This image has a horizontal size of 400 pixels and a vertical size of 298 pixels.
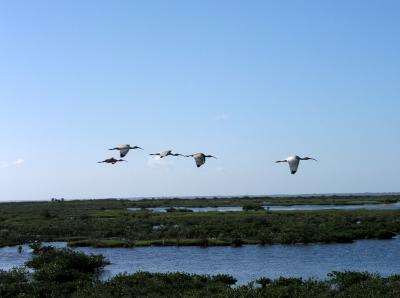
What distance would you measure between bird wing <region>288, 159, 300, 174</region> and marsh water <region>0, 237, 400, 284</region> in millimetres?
16852

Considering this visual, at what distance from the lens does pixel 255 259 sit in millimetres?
38281

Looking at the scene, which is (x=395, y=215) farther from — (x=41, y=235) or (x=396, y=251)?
(x=41, y=235)

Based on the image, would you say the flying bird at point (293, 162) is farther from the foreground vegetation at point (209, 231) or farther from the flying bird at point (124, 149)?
the foreground vegetation at point (209, 231)

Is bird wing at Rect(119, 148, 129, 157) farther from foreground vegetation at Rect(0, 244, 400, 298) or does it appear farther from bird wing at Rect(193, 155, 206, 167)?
foreground vegetation at Rect(0, 244, 400, 298)

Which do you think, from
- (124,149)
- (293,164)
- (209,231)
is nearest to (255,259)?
(209,231)

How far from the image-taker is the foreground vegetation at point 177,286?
925 inches

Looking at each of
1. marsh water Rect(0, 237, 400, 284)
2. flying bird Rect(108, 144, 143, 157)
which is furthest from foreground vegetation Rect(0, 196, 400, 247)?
flying bird Rect(108, 144, 143, 157)

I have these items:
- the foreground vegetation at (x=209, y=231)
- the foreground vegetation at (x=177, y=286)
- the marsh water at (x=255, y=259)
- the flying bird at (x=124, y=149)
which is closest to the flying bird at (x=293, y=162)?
the flying bird at (x=124, y=149)

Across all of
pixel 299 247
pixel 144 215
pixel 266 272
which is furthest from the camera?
pixel 144 215

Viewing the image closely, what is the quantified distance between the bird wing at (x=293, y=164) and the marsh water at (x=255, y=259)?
16852 millimetres

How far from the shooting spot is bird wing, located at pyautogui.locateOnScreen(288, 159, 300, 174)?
1394cm

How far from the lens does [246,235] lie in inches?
1975

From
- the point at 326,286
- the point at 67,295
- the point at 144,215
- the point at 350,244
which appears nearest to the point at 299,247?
the point at 350,244

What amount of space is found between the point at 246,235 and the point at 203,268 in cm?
1532
